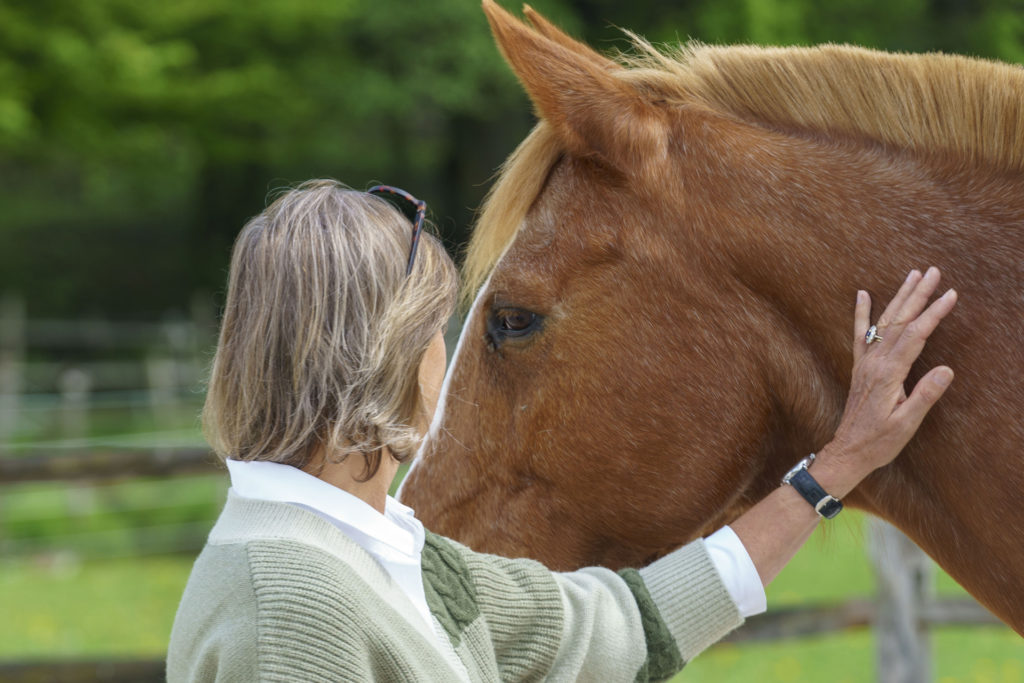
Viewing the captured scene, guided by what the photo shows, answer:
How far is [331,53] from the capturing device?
12922mm

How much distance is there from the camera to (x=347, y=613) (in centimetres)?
131

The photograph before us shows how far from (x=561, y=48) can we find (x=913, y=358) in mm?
795

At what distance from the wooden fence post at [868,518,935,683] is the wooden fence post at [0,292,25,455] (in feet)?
29.4

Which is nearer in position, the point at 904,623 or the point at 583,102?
the point at 583,102

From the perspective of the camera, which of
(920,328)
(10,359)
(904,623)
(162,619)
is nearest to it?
(920,328)

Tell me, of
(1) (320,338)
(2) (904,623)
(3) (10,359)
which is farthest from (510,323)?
(3) (10,359)

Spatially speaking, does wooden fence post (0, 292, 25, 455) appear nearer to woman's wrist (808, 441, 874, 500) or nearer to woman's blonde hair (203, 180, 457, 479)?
woman's blonde hair (203, 180, 457, 479)

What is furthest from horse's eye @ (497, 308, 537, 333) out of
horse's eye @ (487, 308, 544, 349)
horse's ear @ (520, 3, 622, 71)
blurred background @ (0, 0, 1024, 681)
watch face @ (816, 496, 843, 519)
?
blurred background @ (0, 0, 1024, 681)

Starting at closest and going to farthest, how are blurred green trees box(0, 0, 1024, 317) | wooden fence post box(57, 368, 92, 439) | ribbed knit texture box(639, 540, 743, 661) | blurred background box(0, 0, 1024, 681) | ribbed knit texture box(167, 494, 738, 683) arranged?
ribbed knit texture box(167, 494, 738, 683) → ribbed knit texture box(639, 540, 743, 661) → blurred background box(0, 0, 1024, 681) → blurred green trees box(0, 0, 1024, 317) → wooden fence post box(57, 368, 92, 439)

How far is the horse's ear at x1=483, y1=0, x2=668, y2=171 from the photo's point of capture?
1.74m

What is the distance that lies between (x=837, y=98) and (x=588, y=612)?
100 centimetres

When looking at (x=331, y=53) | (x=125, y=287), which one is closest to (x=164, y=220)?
(x=125, y=287)

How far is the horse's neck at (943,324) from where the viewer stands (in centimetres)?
159

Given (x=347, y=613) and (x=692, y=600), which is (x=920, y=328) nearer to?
(x=692, y=600)
